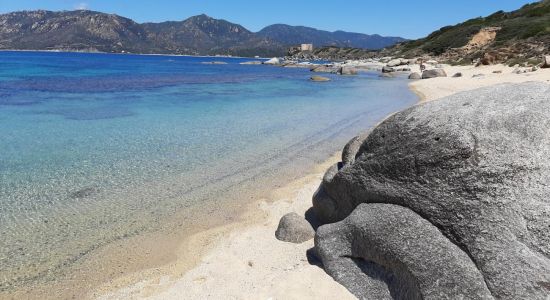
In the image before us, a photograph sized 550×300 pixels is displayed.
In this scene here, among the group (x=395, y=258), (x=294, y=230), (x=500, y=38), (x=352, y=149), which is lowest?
(x=294, y=230)

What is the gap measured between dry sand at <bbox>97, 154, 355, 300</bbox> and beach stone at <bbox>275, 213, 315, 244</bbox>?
Answer: 5.6 inches

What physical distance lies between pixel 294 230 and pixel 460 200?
146 inches

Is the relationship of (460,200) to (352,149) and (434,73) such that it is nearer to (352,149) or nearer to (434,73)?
(352,149)

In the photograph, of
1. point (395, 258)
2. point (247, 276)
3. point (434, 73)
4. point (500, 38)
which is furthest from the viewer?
point (500, 38)

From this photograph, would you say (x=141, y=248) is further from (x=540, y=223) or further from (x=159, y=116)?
(x=159, y=116)

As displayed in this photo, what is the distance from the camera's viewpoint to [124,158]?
14.0 meters

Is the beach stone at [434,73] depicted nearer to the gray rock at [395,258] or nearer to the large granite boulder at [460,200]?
the large granite boulder at [460,200]

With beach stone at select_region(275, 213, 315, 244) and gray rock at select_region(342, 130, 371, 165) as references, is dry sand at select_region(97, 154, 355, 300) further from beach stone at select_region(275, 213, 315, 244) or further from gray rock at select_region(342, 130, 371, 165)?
gray rock at select_region(342, 130, 371, 165)

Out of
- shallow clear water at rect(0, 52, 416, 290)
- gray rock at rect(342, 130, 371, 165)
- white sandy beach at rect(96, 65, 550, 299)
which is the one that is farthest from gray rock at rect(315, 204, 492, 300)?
shallow clear water at rect(0, 52, 416, 290)

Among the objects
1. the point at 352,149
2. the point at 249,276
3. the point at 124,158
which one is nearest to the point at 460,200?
the point at 352,149

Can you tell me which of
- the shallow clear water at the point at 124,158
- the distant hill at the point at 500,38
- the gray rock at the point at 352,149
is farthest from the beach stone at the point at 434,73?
the gray rock at the point at 352,149

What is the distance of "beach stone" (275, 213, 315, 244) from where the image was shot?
789 centimetres

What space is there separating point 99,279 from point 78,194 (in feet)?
13.9

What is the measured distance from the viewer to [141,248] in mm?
8141
